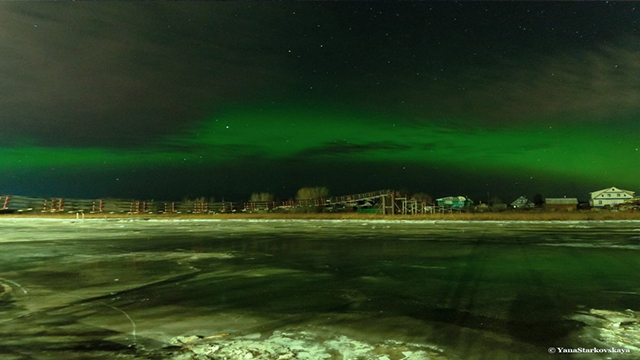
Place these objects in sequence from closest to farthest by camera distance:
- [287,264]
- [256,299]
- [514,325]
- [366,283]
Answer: [514,325], [256,299], [366,283], [287,264]

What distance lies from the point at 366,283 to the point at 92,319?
17.1 feet

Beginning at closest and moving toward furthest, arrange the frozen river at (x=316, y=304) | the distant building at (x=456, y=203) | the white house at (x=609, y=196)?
1. the frozen river at (x=316, y=304)
2. the distant building at (x=456, y=203)
3. the white house at (x=609, y=196)

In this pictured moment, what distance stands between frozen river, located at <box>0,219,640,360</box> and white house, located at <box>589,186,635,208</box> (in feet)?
390

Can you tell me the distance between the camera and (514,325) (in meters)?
6.27

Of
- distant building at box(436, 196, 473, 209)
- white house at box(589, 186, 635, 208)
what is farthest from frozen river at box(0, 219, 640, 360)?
white house at box(589, 186, 635, 208)

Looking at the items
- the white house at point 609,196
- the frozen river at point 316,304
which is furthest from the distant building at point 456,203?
the frozen river at point 316,304

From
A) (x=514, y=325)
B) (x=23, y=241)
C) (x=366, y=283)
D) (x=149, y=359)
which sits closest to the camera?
(x=149, y=359)

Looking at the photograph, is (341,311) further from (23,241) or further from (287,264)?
(23,241)

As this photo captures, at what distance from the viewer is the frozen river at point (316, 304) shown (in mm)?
5418

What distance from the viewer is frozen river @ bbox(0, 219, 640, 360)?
542 cm

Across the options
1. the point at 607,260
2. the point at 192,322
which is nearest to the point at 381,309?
the point at 192,322

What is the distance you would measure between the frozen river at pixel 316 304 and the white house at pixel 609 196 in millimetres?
118942

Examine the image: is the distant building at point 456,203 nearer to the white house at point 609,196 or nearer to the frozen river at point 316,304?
the white house at point 609,196

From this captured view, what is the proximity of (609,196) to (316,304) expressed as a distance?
433 ft
